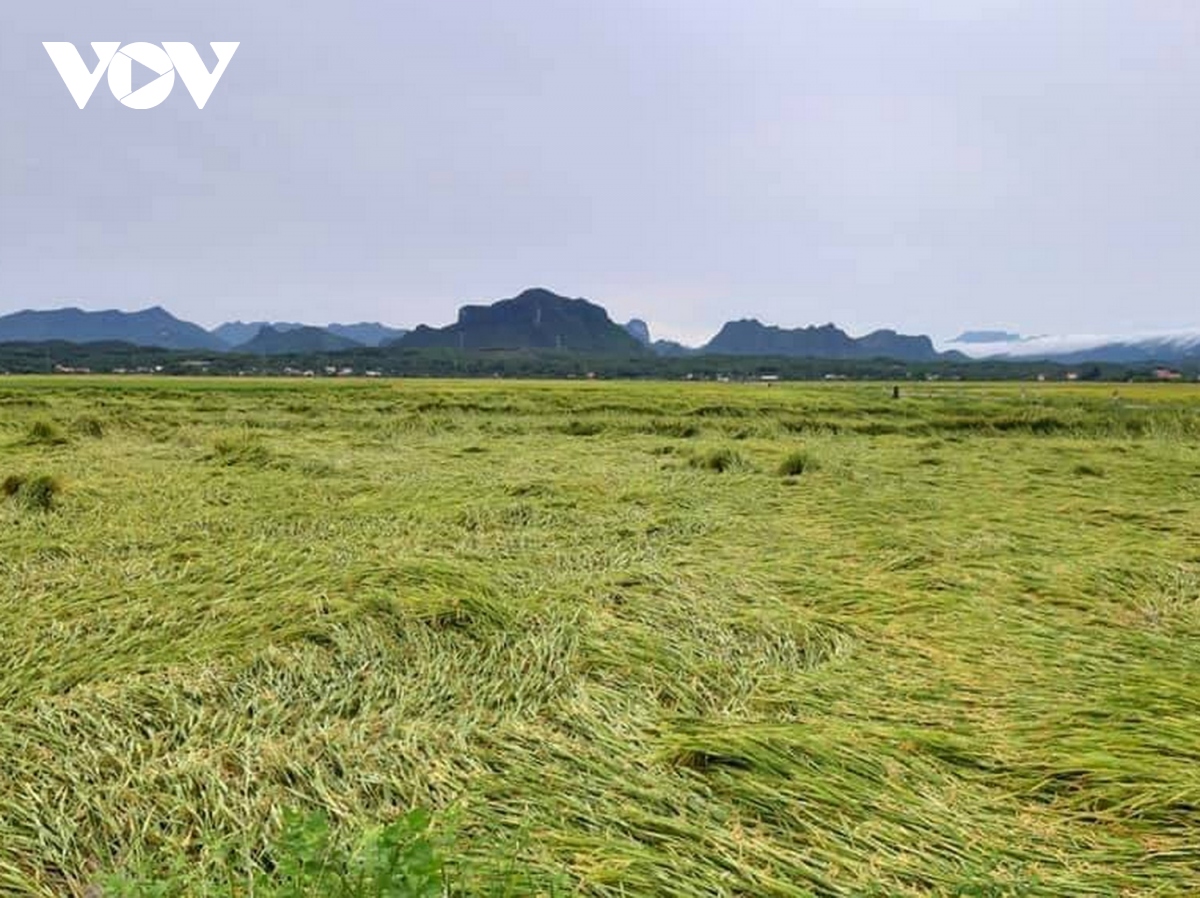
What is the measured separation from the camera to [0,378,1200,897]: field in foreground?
1.46 m

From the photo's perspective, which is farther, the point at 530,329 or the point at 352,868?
the point at 530,329

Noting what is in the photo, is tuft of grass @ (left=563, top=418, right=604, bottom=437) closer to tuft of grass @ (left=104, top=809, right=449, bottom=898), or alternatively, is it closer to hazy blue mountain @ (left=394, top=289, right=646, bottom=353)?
tuft of grass @ (left=104, top=809, right=449, bottom=898)

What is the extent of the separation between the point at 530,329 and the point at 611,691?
190300 mm

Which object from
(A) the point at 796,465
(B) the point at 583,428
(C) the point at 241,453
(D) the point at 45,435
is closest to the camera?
(A) the point at 796,465

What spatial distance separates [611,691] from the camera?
7.13 feet

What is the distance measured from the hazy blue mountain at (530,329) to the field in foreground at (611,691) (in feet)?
572

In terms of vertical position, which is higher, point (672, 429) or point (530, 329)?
point (530, 329)

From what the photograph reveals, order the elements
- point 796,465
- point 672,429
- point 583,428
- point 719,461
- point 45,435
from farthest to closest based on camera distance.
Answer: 1. point 672,429
2. point 583,428
3. point 45,435
4. point 719,461
5. point 796,465

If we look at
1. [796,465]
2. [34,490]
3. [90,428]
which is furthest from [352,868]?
[90,428]

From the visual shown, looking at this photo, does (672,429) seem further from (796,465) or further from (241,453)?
(241,453)

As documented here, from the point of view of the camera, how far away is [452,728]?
1.91 m

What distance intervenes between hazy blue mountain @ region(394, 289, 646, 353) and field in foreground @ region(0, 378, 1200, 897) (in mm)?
174368

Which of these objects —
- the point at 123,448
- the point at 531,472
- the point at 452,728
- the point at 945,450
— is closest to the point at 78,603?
the point at 452,728

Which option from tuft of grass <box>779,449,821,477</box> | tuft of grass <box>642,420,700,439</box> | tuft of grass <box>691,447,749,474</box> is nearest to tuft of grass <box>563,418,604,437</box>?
tuft of grass <box>642,420,700,439</box>
